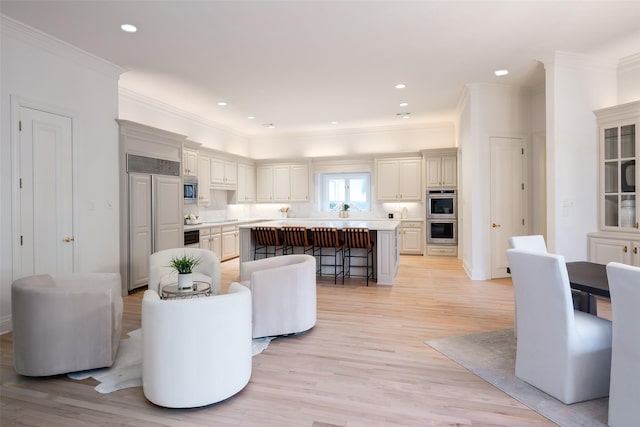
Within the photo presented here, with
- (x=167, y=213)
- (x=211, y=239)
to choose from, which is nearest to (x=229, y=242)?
(x=211, y=239)

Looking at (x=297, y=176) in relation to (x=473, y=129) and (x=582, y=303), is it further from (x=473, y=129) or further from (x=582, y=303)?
(x=582, y=303)

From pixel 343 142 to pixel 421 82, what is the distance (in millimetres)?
3778

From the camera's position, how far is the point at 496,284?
5.25m

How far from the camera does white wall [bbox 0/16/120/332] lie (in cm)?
345

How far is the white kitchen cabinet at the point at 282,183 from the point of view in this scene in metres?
8.98

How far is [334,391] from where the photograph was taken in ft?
7.70

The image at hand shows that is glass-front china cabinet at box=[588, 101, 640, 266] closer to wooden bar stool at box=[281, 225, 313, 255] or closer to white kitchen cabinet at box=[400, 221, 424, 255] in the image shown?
white kitchen cabinet at box=[400, 221, 424, 255]

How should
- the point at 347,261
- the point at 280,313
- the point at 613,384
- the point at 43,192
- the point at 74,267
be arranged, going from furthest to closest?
the point at 347,261, the point at 74,267, the point at 43,192, the point at 280,313, the point at 613,384

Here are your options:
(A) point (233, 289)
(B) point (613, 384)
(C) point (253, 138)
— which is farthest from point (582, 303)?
(C) point (253, 138)

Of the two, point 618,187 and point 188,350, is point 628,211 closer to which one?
point 618,187

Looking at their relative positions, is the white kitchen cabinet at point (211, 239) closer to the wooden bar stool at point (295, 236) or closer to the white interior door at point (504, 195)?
the wooden bar stool at point (295, 236)

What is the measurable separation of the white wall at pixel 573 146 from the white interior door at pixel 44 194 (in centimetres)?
592

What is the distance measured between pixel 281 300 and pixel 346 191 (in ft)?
20.0

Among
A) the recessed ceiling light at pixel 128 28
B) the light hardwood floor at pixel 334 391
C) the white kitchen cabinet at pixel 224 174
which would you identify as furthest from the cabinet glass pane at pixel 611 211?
the white kitchen cabinet at pixel 224 174
